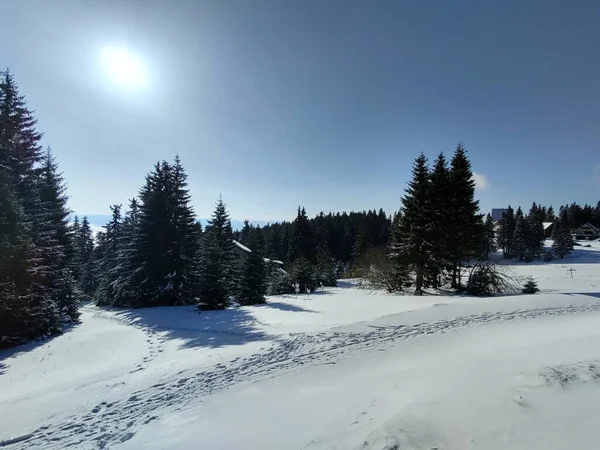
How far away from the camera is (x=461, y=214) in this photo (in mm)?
22203

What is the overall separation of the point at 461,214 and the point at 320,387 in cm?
2038

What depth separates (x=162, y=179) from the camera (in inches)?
A: 870

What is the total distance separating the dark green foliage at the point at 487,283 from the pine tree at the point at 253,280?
46.9ft

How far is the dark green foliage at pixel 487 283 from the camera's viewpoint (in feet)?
66.5

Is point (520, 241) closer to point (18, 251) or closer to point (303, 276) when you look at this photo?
point (303, 276)

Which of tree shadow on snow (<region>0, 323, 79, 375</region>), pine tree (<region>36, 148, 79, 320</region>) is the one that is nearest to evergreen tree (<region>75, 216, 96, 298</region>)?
pine tree (<region>36, 148, 79, 320</region>)

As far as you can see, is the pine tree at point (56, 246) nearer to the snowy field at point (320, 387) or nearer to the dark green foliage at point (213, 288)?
the snowy field at point (320, 387)

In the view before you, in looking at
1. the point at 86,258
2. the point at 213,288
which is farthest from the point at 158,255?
the point at 86,258

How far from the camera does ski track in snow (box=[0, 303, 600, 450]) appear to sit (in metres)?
4.78

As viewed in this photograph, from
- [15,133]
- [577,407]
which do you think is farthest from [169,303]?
[577,407]

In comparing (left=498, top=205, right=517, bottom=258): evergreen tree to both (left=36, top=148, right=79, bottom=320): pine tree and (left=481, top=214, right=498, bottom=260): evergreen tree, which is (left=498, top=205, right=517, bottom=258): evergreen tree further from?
(left=36, top=148, right=79, bottom=320): pine tree

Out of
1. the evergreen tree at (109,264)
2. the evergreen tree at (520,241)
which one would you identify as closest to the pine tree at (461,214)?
the evergreen tree at (109,264)

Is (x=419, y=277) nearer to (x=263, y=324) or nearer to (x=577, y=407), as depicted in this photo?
(x=263, y=324)

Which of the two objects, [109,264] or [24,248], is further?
[109,264]
